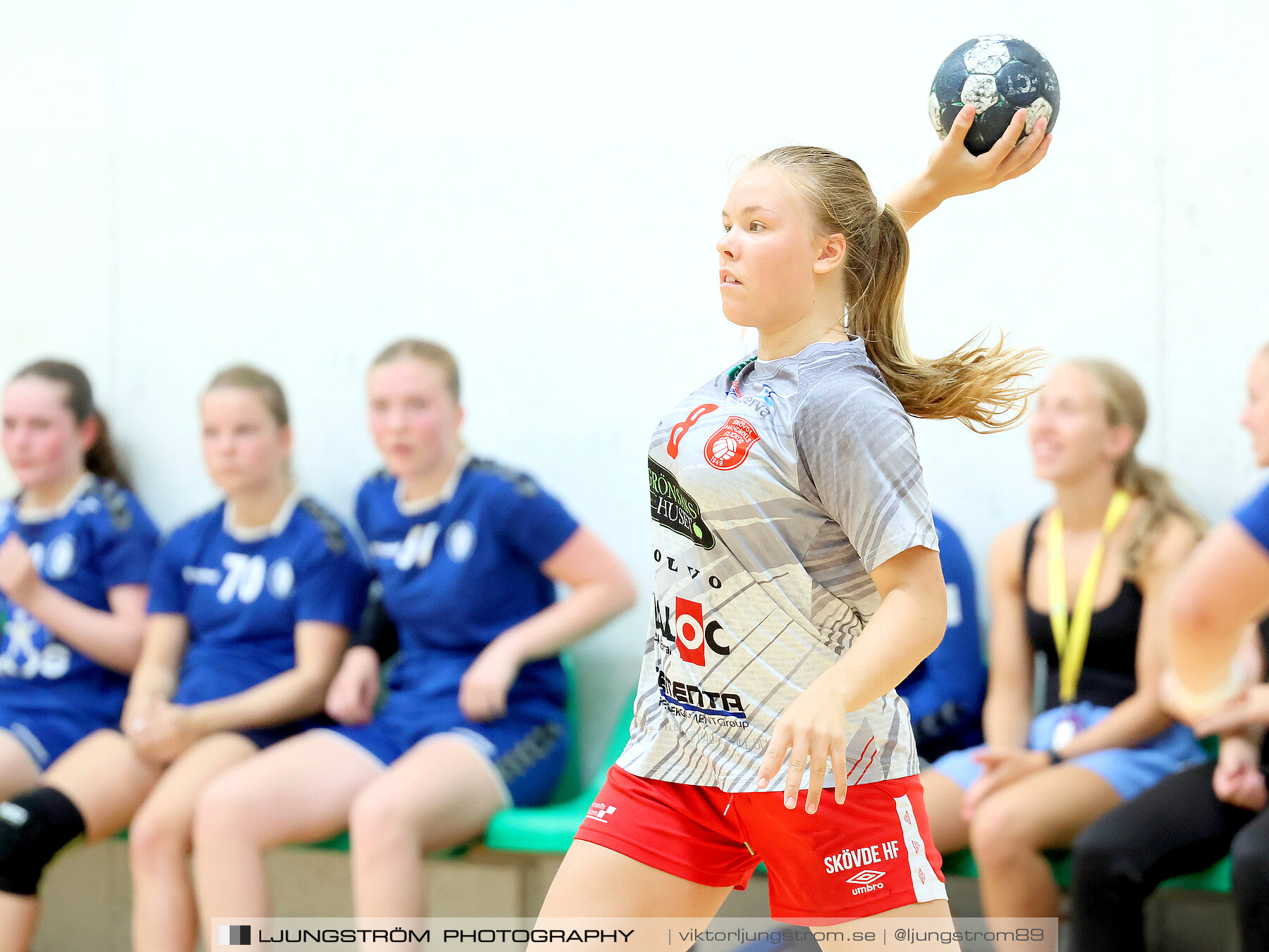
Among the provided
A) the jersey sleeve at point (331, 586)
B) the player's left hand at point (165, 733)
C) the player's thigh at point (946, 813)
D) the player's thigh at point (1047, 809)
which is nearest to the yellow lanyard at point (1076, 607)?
the player's thigh at point (1047, 809)

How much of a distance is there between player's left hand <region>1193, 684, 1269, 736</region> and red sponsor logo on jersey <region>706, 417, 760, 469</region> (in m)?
1.64

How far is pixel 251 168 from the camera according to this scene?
466 cm

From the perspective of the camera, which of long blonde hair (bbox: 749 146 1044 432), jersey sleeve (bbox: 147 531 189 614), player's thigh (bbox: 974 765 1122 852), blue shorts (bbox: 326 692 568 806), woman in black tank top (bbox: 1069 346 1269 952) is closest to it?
long blonde hair (bbox: 749 146 1044 432)

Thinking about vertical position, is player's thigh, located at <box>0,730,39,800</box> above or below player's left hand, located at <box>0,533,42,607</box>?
below

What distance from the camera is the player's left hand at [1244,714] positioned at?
298 cm

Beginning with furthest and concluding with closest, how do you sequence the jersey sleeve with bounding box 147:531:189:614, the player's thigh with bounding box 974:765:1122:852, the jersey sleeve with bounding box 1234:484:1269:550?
the jersey sleeve with bounding box 147:531:189:614 < the player's thigh with bounding box 974:765:1122:852 < the jersey sleeve with bounding box 1234:484:1269:550

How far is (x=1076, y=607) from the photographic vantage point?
11.2ft

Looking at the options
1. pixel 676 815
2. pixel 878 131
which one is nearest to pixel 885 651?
pixel 676 815

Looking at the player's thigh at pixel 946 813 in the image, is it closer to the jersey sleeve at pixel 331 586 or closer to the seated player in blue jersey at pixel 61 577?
the jersey sleeve at pixel 331 586

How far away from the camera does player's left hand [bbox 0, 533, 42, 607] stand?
392 centimetres

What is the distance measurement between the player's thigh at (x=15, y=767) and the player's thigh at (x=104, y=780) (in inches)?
2.3

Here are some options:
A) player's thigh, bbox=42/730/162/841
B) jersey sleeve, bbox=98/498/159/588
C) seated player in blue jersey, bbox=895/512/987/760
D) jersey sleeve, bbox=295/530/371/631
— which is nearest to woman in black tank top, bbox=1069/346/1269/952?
seated player in blue jersey, bbox=895/512/987/760

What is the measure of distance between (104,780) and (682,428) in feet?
7.93

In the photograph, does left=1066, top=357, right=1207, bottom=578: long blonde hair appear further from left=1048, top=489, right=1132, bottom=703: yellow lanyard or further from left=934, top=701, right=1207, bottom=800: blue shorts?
left=934, top=701, right=1207, bottom=800: blue shorts
